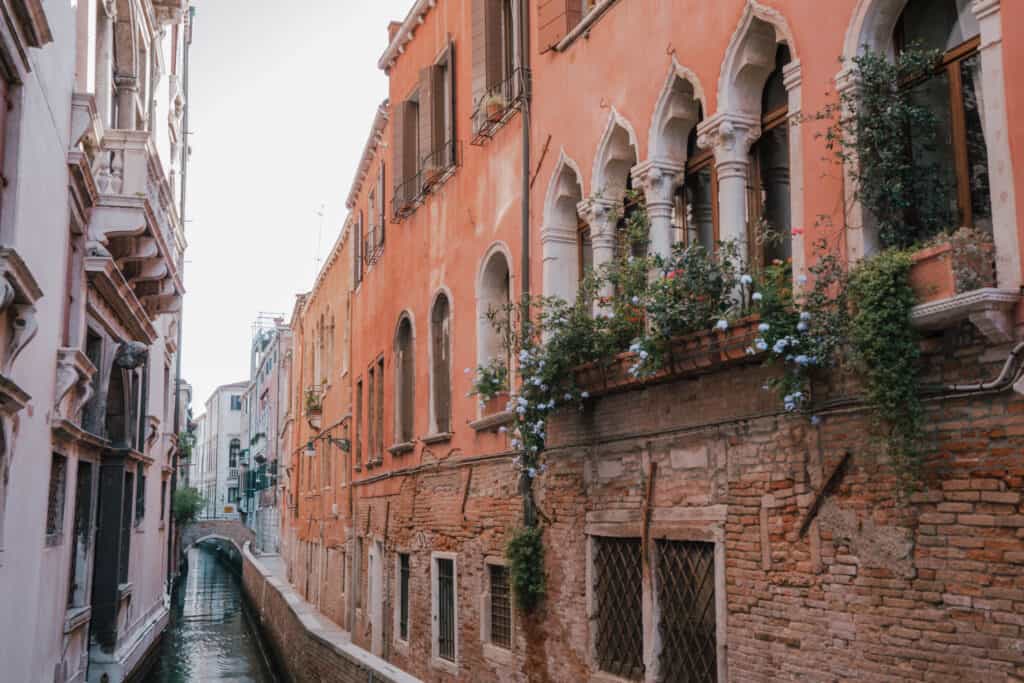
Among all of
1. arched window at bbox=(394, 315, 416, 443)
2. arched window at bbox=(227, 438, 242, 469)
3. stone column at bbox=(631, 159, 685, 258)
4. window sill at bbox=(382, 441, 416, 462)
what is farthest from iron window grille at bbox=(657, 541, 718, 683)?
arched window at bbox=(227, 438, 242, 469)

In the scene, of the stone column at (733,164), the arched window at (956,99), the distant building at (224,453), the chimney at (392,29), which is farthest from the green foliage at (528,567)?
the distant building at (224,453)

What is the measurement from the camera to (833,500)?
5727 mm

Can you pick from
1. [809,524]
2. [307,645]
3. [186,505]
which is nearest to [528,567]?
[809,524]

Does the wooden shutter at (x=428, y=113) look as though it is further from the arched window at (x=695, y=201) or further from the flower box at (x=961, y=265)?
the flower box at (x=961, y=265)

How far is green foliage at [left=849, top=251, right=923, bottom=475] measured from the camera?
16.7 feet

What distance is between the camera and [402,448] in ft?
46.0

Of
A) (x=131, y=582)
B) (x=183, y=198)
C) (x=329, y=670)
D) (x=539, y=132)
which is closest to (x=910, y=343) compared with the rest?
(x=539, y=132)

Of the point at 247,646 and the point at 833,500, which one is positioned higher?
the point at 833,500

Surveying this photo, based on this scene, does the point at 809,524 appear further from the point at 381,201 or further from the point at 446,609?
A: the point at 381,201

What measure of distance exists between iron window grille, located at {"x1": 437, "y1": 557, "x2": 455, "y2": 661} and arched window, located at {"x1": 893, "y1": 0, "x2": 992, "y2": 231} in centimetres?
762

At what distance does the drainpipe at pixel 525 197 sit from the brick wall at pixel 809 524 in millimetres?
179

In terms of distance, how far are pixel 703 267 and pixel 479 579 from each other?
5.25m

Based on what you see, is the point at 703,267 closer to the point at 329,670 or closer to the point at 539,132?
the point at 539,132

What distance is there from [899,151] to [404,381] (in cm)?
989
